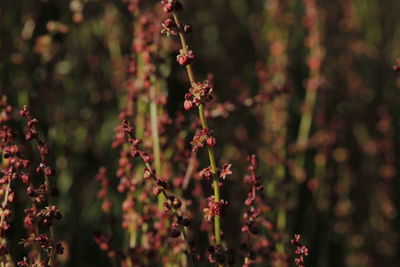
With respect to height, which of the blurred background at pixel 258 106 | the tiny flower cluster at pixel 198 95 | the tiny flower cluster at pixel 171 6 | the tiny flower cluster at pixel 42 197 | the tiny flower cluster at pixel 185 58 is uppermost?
the blurred background at pixel 258 106

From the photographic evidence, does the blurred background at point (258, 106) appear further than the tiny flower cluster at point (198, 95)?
Yes

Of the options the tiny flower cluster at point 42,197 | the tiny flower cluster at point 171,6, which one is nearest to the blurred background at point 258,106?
the tiny flower cluster at point 42,197

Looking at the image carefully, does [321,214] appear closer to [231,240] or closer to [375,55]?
[231,240]

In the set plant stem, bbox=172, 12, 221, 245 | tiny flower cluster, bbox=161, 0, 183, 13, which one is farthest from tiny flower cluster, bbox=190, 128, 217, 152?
tiny flower cluster, bbox=161, 0, 183, 13

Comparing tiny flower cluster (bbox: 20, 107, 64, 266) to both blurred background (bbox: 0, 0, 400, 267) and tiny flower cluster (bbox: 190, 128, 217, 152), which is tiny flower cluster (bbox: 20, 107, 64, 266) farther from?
blurred background (bbox: 0, 0, 400, 267)

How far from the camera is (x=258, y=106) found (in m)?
3.01

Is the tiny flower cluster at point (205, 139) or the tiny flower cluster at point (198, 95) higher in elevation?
the tiny flower cluster at point (198, 95)

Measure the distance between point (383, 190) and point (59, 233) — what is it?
1.56m

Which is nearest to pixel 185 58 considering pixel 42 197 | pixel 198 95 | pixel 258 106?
pixel 198 95

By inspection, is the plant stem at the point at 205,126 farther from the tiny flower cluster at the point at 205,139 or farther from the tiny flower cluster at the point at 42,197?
the tiny flower cluster at the point at 42,197

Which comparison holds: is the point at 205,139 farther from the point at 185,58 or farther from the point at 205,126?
the point at 185,58

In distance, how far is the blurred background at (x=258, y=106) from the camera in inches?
102

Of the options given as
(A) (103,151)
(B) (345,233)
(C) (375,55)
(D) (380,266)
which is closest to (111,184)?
(A) (103,151)

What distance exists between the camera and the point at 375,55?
3688mm
